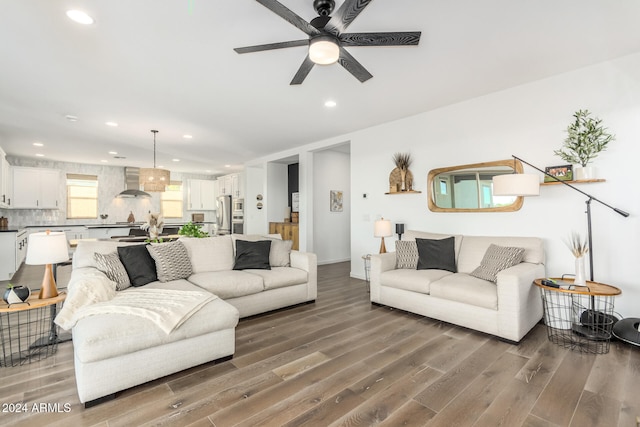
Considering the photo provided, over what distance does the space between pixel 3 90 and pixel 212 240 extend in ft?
9.88

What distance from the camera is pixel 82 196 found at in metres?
8.45

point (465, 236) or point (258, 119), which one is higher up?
point (258, 119)

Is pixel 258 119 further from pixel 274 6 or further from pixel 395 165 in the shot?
pixel 274 6

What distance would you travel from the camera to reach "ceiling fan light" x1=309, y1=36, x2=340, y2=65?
1.98 meters

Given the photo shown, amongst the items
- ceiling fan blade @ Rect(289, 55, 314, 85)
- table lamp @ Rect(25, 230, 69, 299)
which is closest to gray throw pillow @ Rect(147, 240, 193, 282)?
table lamp @ Rect(25, 230, 69, 299)

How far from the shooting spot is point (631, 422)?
1.70 m

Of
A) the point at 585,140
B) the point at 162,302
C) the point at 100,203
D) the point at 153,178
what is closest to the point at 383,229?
the point at 585,140

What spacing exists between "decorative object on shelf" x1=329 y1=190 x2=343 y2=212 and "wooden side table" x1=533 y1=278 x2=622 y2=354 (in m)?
4.64

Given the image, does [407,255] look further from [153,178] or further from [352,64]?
[153,178]

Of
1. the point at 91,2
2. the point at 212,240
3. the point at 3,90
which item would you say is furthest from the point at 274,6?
the point at 3,90

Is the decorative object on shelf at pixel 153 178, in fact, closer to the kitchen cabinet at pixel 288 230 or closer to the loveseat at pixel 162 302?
the loveseat at pixel 162 302

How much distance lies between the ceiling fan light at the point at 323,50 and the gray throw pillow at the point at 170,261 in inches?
101

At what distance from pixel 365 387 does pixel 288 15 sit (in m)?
2.43

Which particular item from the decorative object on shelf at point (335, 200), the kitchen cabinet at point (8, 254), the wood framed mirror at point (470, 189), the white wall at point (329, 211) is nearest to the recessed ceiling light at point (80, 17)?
the wood framed mirror at point (470, 189)
